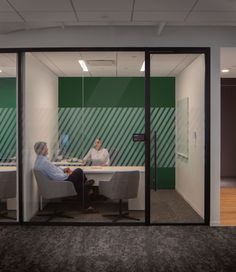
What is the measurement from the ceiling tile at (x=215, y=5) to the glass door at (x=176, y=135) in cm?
125

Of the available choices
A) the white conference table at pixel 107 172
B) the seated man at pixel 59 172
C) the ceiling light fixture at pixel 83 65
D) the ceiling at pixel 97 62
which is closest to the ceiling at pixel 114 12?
the ceiling at pixel 97 62

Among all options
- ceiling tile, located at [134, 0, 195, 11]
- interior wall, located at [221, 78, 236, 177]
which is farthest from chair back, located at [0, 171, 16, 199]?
interior wall, located at [221, 78, 236, 177]

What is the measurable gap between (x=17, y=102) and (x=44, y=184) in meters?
1.26

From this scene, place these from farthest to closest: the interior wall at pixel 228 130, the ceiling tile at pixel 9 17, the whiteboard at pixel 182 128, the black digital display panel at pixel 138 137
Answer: the interior wall at pixel 228 130
the whiteboard at pixel 182 128
the black digital display panel at pixel 138 137
the ceiling tile at pixel 9 17

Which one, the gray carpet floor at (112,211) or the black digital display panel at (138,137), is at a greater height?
the black digital display panel at (138,137)

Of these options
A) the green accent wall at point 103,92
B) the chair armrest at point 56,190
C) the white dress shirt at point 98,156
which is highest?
the green accent wall at point 103,92

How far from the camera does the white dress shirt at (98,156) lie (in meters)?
5.34

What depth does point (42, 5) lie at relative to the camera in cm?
388

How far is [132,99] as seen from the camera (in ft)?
17.4

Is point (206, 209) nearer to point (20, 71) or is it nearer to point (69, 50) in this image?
point (69, 50)

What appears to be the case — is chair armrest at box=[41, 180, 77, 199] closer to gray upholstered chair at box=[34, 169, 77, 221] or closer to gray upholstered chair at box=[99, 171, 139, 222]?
gray upholstered chair at box=[34, 169, 77, 221]

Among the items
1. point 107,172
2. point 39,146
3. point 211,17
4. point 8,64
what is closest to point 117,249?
point 107,172

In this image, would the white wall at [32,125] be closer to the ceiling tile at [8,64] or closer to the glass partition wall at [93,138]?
the glass partition wall at [93,138]

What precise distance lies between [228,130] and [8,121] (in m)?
6.05
